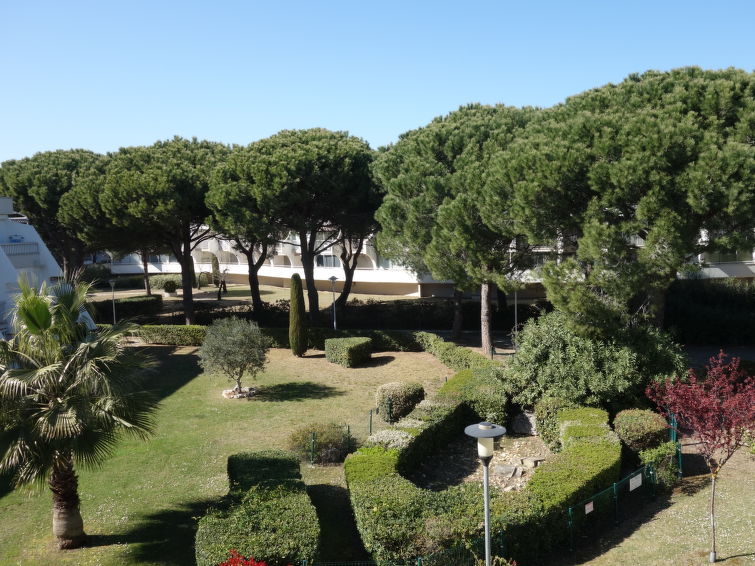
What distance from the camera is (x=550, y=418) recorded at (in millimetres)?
17359

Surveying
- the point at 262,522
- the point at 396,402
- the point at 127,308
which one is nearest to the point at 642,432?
the point at 396,402

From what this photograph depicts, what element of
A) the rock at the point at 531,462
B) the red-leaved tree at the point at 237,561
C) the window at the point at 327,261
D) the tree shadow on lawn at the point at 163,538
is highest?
the window at the point at 327,261

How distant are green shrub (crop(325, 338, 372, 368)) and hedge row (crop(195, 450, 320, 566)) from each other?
14727mm

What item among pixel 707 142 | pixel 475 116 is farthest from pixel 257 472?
pixel 475 116

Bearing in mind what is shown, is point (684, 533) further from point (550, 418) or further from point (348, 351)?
point (348, 351)

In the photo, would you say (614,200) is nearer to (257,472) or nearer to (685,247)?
(685,247)

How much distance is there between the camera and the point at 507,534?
10.8 m

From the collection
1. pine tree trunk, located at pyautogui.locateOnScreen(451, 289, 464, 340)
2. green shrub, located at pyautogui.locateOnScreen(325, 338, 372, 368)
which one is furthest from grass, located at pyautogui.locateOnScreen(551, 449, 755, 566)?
pine tree trunk, located at pyautogui.locateOnScreen(451, 289, 464, 340)

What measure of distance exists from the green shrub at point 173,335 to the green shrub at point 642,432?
23.4m

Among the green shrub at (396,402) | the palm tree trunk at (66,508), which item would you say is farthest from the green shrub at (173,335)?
the palm tree trunk at (66,508)

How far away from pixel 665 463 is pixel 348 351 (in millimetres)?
15915

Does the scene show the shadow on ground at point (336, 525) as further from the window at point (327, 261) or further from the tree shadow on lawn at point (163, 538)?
the window at point (327, 261)

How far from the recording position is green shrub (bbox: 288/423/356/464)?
1653 centimetres

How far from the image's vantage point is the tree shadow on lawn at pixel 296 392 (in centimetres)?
2325
